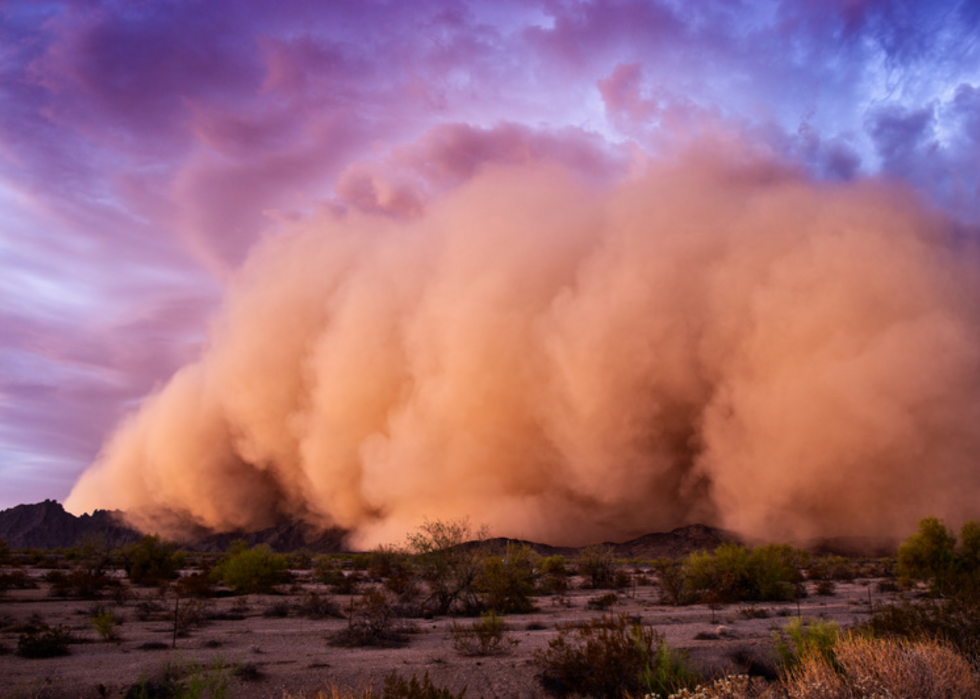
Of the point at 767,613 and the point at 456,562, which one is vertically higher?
the point at 456,562

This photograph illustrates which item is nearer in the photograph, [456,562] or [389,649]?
[389,649]

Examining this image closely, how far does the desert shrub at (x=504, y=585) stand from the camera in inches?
1026

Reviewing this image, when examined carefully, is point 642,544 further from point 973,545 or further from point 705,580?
point 705,580

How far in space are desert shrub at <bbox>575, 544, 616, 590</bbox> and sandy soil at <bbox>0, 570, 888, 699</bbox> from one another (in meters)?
15.4

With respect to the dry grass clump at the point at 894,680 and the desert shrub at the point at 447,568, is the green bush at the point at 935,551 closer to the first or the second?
the desert shrub at the point at 447,568

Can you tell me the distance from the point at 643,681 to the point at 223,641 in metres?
12.2

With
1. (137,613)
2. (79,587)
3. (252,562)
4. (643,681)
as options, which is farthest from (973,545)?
(79,587)

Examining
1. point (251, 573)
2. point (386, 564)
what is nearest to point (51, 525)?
point (386, 564)

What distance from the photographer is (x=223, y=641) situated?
17328 mm

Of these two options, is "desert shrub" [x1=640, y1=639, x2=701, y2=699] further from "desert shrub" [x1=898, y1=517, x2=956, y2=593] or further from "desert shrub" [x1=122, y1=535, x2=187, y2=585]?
"desert shrub" [x1=122, y1=535, x2=187, y2=585]

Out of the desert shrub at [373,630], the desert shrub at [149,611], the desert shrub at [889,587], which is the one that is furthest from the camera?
the desert shrub at [889,587]

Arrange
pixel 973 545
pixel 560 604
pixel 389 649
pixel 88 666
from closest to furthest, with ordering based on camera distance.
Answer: pixel 88 666 → pixel 389 649 → pixel 560 604 → pixel 973 545

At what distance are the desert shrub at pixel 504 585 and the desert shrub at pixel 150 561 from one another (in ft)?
70.5

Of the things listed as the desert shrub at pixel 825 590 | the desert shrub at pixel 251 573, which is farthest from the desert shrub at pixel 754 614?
the desert shrub at pixel 251 573
